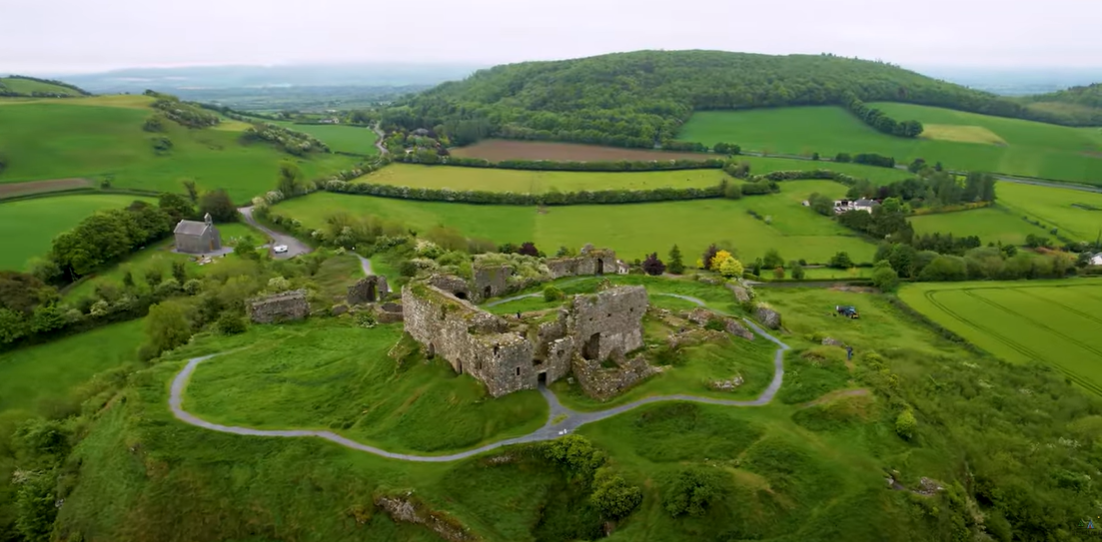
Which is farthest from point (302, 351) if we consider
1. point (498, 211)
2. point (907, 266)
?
point (907, 266)

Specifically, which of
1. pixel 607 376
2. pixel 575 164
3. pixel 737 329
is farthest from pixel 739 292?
pixel 575 164

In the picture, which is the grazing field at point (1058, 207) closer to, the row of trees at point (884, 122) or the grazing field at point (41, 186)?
the row of trees at point (884, 122)

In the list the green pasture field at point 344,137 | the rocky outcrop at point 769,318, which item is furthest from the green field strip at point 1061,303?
the green pasture field at point 344,137

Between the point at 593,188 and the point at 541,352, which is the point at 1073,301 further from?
the point at 593,188

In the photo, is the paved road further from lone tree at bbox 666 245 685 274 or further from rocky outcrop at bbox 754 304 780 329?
rocky outcrop at bbox 754 304 780 329

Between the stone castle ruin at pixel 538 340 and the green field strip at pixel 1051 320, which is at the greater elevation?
the stone castle ruin at pixel 538 340
